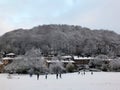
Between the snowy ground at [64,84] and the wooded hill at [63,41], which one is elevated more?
the wooded hill at [63,41]

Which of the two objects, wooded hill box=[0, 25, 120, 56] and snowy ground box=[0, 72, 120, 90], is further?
wooded hill box=[0, 25, 120, 56]

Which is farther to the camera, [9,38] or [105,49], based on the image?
[9,38]

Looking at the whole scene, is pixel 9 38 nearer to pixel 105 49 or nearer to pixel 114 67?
pixel 105 49

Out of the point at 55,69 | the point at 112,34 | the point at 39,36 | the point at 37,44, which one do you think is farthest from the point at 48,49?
the point at 55,69

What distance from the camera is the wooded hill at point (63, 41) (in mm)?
130750

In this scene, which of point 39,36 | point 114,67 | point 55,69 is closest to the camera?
point 55,69

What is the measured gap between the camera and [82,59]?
109750mm

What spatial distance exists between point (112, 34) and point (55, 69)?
85.2 meters

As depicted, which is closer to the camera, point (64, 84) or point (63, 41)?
point (64, 84)

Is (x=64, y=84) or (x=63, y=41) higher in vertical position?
(x=63, y=41)

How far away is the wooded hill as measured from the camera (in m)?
131

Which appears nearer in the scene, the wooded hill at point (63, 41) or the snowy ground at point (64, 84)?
the snowy ground at point (64, 84)

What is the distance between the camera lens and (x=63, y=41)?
462 feet

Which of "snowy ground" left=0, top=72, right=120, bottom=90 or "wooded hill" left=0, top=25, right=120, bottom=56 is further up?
"wooded hill" left=0, top=25, right=120, bottom=56
